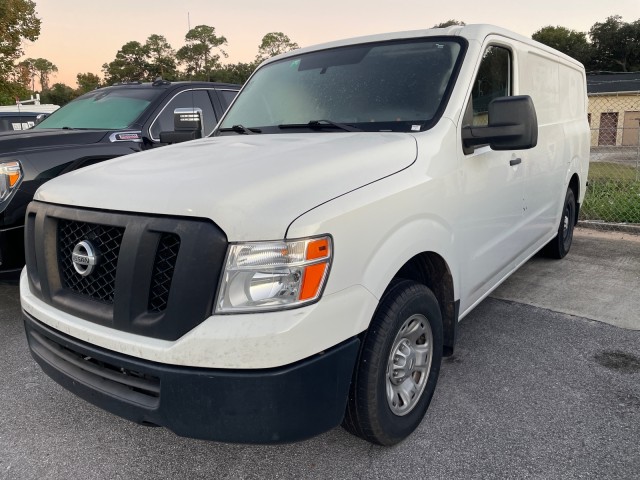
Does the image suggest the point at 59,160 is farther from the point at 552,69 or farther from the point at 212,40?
the point at 212,40

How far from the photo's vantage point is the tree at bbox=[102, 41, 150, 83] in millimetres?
83625

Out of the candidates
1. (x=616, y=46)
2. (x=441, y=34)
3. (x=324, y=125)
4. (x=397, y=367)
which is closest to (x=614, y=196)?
(x=441, y=34)

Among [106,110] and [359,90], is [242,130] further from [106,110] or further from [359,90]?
[106,110]

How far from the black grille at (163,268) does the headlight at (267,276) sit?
8.3 inches

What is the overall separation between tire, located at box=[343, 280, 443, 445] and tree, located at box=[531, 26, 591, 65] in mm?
76315

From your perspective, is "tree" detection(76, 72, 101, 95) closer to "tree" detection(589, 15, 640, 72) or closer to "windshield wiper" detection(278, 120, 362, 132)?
"tree" detection(589, 15, 640, 72)

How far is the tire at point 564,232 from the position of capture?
17.3ft

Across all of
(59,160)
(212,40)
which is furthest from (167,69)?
(59,160)

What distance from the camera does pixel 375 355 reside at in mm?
2084

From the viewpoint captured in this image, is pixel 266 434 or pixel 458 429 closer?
pixel 266 434

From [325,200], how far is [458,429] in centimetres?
144

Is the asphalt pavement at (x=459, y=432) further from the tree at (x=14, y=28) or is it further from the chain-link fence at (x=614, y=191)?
the tree at (x=14, y=28)

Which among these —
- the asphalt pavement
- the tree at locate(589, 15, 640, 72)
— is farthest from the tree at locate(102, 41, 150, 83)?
the asphalt pavement

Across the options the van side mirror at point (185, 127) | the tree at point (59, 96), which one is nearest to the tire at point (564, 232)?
the van side mirror at point (185, 127)
